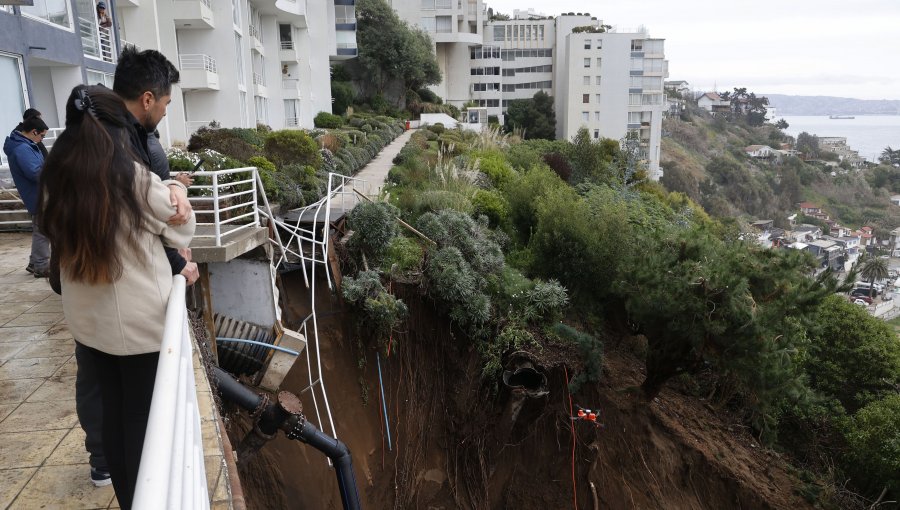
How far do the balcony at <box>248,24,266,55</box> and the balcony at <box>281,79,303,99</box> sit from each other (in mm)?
2368

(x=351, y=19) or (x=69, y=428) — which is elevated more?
(x=351, y=19)

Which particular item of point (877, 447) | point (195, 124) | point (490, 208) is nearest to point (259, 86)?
point (195, 124)

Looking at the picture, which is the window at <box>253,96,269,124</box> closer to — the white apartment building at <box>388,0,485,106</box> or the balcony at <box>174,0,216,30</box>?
the balcony at <box>174,0,216,30</box>

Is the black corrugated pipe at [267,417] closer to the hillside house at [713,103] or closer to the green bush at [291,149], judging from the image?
the green bush at [291,149]

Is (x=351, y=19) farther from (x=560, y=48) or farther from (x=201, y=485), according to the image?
(x=201, y=485)

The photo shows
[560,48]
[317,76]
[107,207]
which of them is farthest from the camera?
[560,48]

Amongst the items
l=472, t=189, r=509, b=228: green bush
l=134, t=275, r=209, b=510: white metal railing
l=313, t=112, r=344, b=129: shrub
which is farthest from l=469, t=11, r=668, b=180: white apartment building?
l=134, t=275, r=209, b=510: white metal railing

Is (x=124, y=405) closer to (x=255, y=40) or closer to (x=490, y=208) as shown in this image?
(x=490, y=208)

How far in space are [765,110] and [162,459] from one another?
126 metres

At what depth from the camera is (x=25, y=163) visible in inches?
216

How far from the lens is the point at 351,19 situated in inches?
1558

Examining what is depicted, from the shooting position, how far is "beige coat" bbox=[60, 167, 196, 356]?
2.18 metres

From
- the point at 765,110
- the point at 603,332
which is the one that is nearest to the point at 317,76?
the point at 603,332

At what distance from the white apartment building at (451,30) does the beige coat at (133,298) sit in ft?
173
